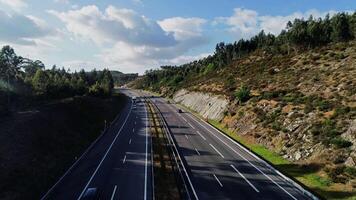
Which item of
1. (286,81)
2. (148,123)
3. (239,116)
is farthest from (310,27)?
(148,123)

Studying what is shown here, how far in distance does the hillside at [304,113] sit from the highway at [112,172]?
15279 mm

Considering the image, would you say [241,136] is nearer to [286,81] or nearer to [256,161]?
[256,161]

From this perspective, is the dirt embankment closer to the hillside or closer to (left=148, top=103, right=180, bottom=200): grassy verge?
(left=148, top=103, right=180, bottom=200): grassy verge

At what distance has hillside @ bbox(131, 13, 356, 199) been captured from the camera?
33812 mm

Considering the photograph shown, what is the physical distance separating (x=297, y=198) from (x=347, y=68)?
150 feet

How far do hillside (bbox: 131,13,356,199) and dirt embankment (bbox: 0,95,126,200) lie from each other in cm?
2434

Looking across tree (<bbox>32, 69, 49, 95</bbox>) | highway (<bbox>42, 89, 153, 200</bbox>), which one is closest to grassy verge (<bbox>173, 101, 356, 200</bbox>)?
highway (<bbox>42, 89, 153, 200</bbox>)

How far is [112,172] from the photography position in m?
34.6

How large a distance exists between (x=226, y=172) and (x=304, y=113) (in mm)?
19317

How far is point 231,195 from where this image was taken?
2797 cm

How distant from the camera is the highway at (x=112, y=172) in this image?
28766mm

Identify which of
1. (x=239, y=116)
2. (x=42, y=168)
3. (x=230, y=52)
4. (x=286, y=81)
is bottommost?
(x=42, y=168)

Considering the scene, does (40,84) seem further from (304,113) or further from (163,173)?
(304,113)

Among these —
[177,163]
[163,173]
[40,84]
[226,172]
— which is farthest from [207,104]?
[163,173]
